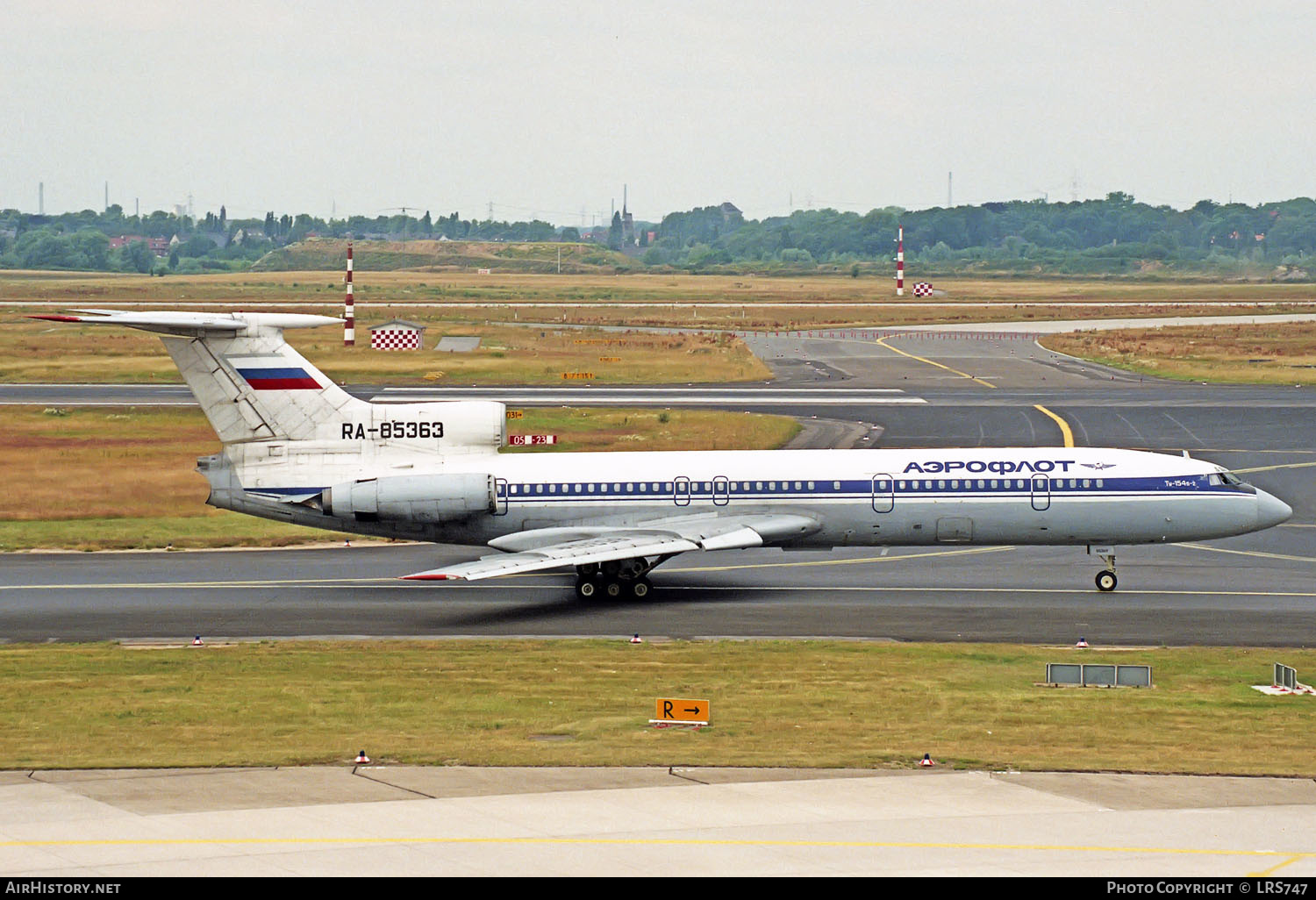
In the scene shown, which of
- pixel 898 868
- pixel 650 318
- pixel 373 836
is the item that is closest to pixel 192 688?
pixel 373 836

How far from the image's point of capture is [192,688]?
1081 inches

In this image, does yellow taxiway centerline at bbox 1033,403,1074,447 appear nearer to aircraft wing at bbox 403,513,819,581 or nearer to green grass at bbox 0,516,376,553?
aircraft wing at bbox 403,513,819,581

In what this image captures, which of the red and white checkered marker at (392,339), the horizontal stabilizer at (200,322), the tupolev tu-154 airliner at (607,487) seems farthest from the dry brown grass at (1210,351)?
the horizontal stabilizer at (200,322)

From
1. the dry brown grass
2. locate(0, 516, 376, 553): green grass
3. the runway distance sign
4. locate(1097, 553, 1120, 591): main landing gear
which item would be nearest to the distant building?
the dry brown grass

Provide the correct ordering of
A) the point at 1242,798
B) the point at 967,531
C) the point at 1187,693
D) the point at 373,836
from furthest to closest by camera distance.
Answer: the point at 967,531 → the point at 1187,693 → the point at 1242,798 → the point at 373,836

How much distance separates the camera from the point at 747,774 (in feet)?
70.4

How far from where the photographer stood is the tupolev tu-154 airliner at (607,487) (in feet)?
121

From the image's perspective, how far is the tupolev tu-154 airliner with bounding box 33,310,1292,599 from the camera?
3688cm

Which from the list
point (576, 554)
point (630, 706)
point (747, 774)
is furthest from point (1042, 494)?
point (747, 774)

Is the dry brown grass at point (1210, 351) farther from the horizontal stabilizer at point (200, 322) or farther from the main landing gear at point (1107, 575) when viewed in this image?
the horizontal stabilizer at point (200, 322)

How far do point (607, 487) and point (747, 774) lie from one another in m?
16.9

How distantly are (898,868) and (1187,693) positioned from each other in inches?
458

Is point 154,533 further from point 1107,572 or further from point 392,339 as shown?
point 392,339

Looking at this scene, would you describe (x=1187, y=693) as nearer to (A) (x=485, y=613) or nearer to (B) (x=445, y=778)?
(B) (x=445, y=778)
